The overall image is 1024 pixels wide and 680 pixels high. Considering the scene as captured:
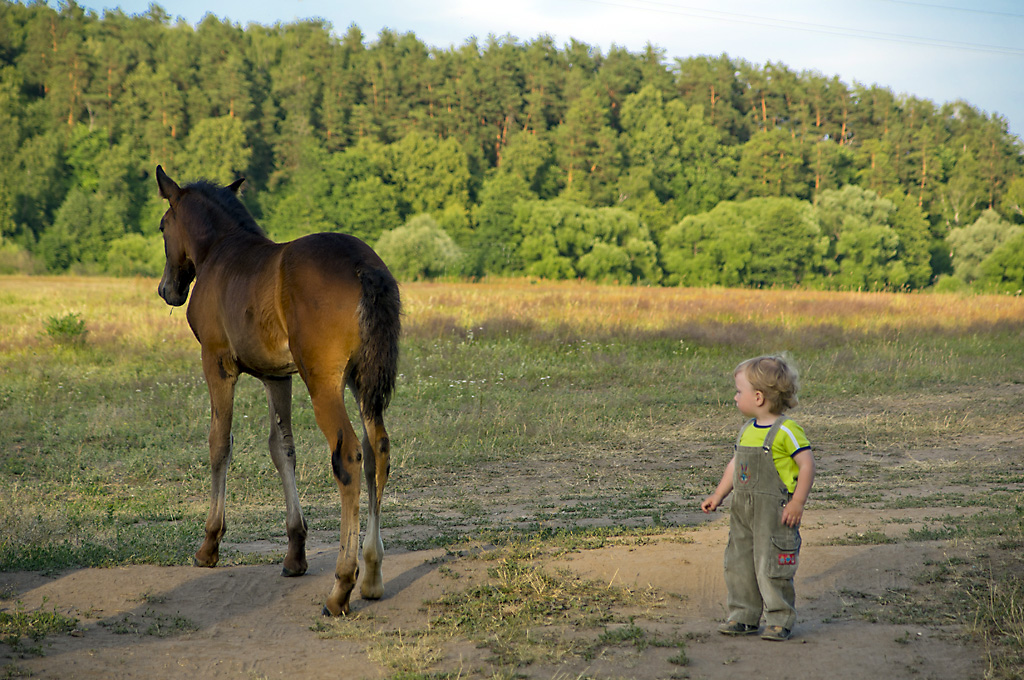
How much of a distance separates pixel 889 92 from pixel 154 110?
50.8 metres

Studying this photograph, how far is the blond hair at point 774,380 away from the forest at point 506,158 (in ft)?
141

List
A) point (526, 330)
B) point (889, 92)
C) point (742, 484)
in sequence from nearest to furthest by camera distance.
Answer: point (742, 484) < point (526, 330) < point (889, 92)

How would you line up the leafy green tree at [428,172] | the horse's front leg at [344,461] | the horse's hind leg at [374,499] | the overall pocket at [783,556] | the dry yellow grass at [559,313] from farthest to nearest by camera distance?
the leafy green tree at [428,172]
the dry yellow grass at [559,313]
the horse's hind leg at [374,499]
the horse's front leg at [344,461]
the overall pocket at [783,556]

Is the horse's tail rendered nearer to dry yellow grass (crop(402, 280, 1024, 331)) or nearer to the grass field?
Result: the grass field

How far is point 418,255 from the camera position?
45.0 meters

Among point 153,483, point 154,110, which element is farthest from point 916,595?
point 154,110

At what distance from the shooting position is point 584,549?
5.83 metres

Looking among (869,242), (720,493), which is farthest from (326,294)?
(869,242)

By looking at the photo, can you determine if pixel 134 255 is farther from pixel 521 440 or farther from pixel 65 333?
pixel 521 440

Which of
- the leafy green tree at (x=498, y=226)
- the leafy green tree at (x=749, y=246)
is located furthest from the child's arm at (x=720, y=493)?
the leafy green tree at (x=749, y=246)

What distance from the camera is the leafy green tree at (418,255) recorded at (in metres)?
44.8

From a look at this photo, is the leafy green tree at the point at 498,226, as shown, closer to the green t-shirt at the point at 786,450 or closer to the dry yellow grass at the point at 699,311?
the dry yellow grass at the point at 699,311

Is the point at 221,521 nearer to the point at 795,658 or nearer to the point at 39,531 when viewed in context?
A: the point at 39,531

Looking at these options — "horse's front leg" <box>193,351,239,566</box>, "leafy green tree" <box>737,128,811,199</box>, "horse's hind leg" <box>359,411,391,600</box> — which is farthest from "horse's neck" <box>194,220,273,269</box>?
"leafy green tree" <box>737,128,811,199</box>
